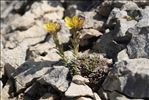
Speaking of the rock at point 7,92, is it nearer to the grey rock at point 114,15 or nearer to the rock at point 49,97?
the rock at point 49,97

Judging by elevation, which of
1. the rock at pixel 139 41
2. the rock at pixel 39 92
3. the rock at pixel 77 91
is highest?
the rock at pixel 139 41

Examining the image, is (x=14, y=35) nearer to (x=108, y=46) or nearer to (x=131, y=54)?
(x=108, y=46)

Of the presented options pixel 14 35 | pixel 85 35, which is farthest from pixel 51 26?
pixel 14 35

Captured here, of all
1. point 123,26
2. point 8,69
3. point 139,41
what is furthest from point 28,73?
point 139,41

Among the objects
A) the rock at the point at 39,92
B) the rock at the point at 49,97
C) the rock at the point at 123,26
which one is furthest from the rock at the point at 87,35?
the rock at the point at 49,97

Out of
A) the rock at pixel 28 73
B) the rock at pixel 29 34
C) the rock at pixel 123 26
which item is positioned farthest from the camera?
the rock at pixel 29 34

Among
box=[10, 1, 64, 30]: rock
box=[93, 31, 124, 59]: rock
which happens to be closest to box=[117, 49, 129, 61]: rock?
box=[93, 31, 124, 59]: rock
